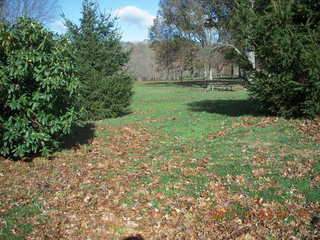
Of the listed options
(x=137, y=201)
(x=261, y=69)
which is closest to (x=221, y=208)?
(x=137, y=201)

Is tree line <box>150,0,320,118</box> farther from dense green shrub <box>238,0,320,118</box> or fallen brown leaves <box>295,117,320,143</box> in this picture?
fallen brown leaves <box>295,117,320,143</box>

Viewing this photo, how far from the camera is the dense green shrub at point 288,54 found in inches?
378

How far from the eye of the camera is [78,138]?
9.99m

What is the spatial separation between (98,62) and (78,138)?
5.02m

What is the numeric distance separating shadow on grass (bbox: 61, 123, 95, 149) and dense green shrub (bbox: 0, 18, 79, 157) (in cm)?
146

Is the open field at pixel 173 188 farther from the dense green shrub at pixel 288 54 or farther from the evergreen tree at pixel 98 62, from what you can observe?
the evergreen tree at pixel 98 62

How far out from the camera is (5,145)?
22.8ft

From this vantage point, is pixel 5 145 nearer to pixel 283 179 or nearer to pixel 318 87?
pixel 283 179

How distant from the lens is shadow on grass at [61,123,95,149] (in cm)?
905

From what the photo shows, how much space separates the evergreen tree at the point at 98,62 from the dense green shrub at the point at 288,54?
6.06 metres

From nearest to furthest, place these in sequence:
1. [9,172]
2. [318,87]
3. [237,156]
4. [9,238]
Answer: [9,238] < [9,172] < [237,156] < [318,87]

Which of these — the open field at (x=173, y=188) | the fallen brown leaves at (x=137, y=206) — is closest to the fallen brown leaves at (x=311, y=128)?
the open field at (x=173, y=188)

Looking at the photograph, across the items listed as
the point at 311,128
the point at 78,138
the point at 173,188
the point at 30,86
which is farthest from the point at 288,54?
the point at 30,86

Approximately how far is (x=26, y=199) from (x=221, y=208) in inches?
133
